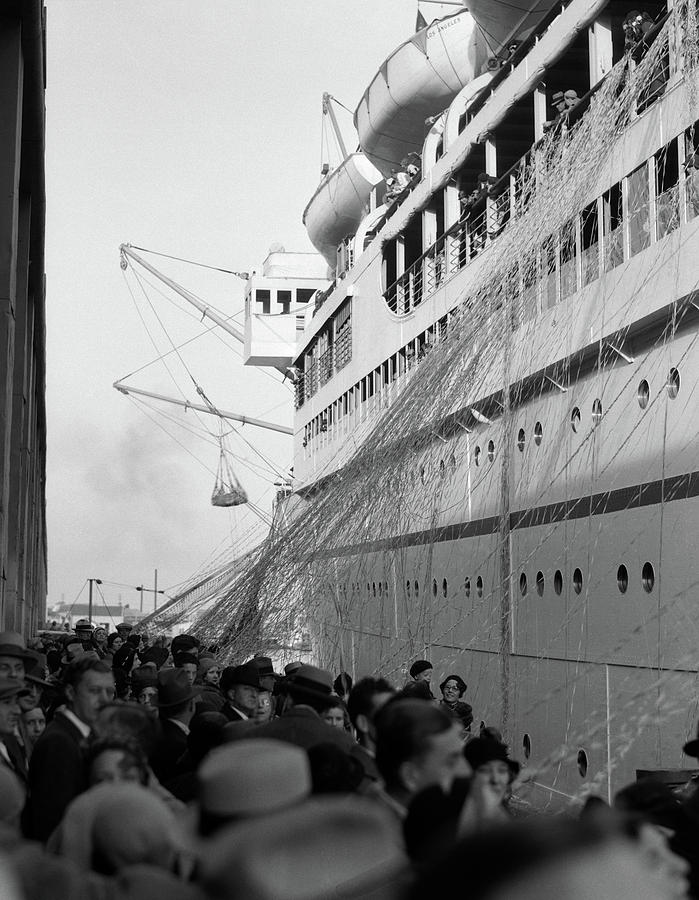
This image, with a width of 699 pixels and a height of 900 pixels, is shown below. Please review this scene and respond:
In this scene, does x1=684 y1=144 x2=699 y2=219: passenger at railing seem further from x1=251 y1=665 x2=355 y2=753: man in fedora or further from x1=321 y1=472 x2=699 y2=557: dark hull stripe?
x1=251 y1=665 x2=355 y2=753: man in fedora

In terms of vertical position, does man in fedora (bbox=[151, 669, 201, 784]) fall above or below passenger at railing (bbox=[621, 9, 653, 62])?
below

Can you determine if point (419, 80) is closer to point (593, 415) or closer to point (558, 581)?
point (593, 415)

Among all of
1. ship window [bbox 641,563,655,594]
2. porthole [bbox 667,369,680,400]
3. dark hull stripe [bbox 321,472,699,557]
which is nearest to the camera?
dark hull stripe [bbox 321,472,699,557]

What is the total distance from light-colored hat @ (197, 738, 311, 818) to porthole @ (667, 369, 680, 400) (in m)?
10.2

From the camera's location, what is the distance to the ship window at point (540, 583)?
14.3 m

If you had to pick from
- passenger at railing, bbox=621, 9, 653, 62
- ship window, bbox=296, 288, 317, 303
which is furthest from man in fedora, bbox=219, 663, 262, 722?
ship window, bbox=296, 288, 317, 303

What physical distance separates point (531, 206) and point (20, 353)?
7810 mm

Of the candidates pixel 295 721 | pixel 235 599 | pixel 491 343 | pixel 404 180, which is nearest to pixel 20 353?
pixel 235 599

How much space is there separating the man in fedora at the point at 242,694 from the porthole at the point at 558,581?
793 cm

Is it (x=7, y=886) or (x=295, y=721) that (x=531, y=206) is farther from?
(x=7, y=886)

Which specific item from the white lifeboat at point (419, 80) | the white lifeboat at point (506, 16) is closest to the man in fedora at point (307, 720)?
the white lifeboat at point (506, 16)

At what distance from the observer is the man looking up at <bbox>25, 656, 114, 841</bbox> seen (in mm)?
4004

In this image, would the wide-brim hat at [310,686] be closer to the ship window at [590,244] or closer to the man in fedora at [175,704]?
the man in fedora at [175,704]

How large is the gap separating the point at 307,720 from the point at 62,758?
0.89 metres
